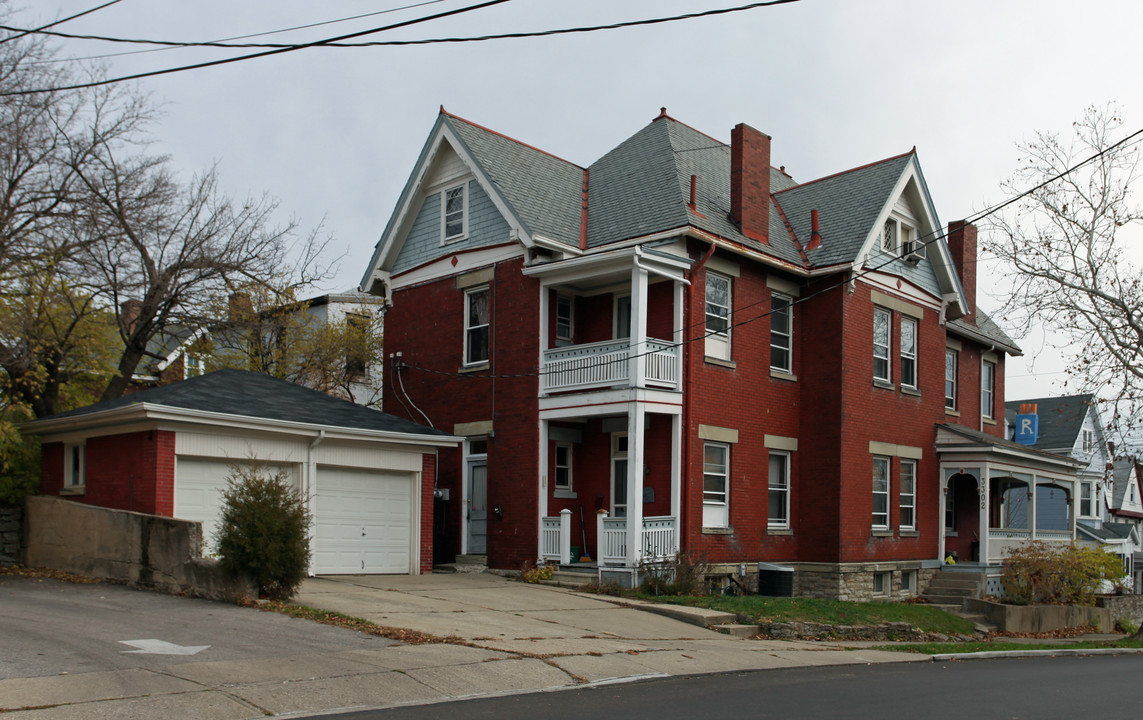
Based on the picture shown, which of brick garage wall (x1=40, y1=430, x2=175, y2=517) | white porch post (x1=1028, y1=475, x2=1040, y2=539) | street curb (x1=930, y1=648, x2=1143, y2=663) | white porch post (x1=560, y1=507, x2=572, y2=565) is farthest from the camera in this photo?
white porch post (x1=1028, y1=475, x2=1040, y2=539)

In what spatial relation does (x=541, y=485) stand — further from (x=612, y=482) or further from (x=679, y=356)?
(x=679, y=356)

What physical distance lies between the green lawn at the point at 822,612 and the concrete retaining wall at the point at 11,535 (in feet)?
39.6

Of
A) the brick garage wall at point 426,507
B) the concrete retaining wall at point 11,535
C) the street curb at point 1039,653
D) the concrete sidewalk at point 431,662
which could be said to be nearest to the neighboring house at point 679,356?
the brick garage wall at point 426,507

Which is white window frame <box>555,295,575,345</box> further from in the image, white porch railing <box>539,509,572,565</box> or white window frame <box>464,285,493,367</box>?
white porch railing <box>539,509,572,565</box>

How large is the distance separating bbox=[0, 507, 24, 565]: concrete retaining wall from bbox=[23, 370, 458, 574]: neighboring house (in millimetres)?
905

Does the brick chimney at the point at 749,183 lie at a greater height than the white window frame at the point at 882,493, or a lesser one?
greater

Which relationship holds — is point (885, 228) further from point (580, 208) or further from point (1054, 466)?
point (1054, 466)

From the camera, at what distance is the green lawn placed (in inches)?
704

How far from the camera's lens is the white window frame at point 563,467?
22.8 meters

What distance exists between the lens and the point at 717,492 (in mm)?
22125

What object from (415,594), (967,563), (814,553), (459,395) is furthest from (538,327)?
(967,563)

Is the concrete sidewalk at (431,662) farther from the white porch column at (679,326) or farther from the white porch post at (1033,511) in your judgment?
the white porch post at (1033,511)

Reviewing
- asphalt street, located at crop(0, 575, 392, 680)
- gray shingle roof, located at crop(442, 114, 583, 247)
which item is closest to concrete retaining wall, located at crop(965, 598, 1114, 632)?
gray shingle roof, located at crop(442, 114, 583, 247)

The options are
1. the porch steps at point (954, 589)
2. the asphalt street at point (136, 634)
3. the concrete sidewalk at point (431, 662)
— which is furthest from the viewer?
the porch steps at point (954, 589)
